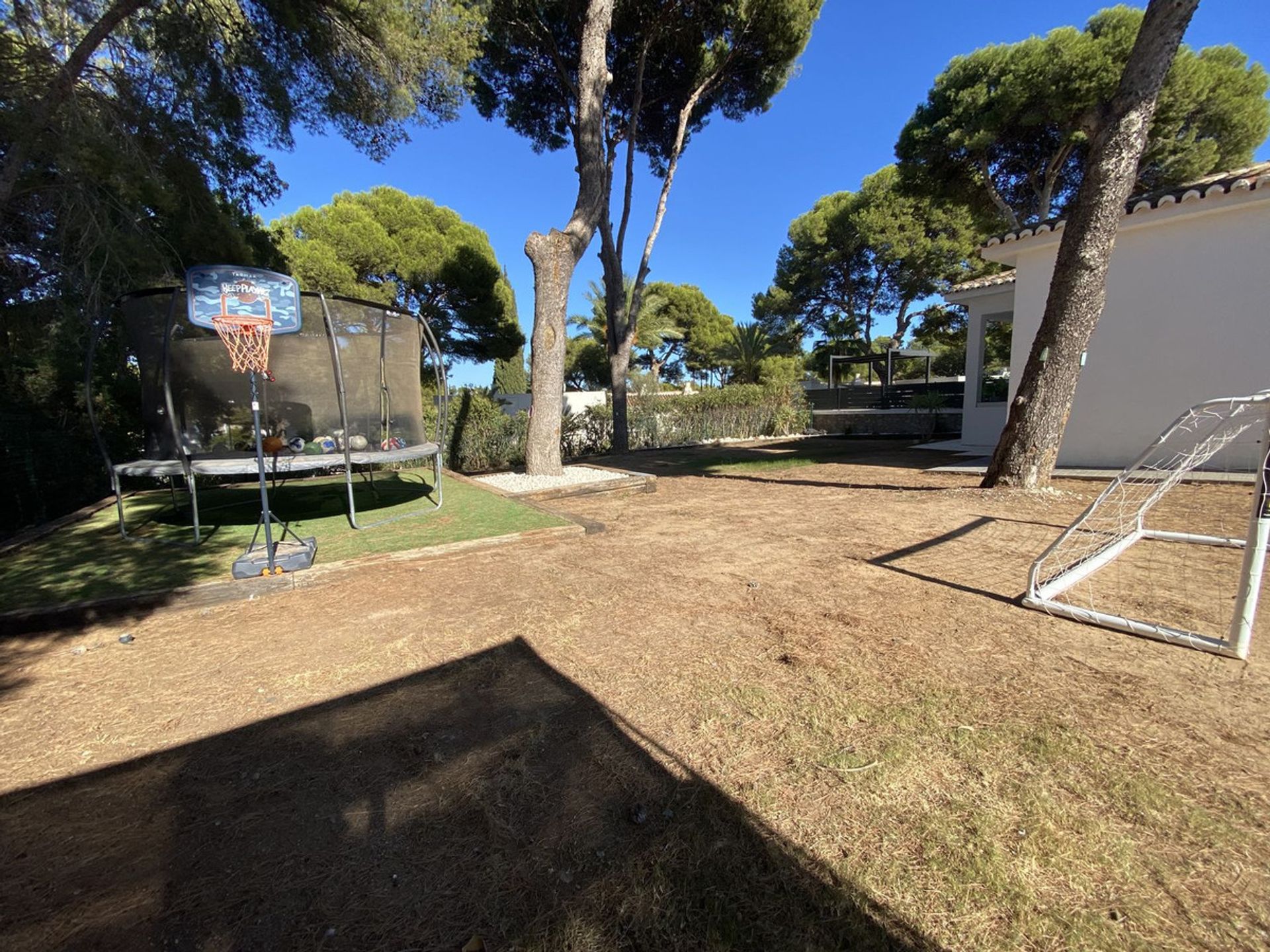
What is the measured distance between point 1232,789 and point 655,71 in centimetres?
1433

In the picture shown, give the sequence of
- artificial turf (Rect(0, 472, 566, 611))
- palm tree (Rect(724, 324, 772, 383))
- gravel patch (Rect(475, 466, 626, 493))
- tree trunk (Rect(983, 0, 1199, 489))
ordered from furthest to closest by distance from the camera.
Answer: palm tree (Rect(724, 324, 772, 383)), gravel patch (Rect(475, 466, 626, 493)), tree trunk (Rect(983, 0, 1199, 489)), artificial turf (Rect(0, 472, 566, 611))

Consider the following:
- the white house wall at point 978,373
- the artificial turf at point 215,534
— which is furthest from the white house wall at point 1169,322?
the artificial turf at point 215,534

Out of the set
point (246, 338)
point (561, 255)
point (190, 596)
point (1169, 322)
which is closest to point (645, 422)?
point (561, 255)

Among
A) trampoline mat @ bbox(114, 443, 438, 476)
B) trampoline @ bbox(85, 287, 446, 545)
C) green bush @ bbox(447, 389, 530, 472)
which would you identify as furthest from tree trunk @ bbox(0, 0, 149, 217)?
green bush @ bbox(447, 389, 530, 472)

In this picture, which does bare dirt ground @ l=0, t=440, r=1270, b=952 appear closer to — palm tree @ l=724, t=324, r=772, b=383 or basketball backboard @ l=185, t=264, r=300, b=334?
basketball backboard @ l=185, t=264, r=300, b=334

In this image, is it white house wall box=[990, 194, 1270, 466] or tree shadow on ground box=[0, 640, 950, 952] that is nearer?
tree shadow on ground box=[0, 640, 950, 952]

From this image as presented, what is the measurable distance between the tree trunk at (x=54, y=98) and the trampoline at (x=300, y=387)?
151 cm

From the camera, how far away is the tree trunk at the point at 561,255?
7.85 m

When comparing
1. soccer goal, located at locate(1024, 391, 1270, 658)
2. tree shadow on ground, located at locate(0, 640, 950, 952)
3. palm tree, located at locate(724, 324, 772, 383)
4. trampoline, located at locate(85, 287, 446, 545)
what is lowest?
tree shadow on ground, located at locate(0, 640, 950, 952)

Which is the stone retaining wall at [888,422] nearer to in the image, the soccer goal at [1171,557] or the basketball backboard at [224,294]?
the soccer goal at [1171,557]

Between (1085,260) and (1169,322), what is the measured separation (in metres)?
3.10

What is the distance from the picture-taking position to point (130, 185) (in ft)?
19.1

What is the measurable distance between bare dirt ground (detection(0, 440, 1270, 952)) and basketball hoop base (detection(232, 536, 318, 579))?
43 cm

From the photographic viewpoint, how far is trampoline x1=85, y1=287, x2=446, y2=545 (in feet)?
18.1
